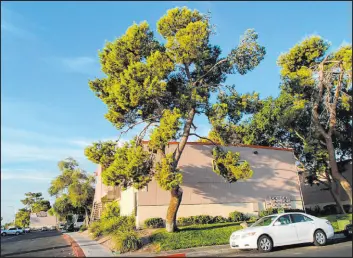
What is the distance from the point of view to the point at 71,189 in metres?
46.6

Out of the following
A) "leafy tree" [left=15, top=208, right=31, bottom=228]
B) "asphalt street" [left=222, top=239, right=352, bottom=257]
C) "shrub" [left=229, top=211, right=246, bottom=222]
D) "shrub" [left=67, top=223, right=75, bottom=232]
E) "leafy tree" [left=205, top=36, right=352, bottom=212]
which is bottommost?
"asphalt street" [left=222, top=239, right=352, bottom=257]

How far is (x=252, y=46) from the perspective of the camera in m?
18.8

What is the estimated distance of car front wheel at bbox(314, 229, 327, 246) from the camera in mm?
13406

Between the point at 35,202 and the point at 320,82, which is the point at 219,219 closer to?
the point at 320,82

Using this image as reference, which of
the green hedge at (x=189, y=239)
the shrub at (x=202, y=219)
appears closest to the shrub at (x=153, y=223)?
the shrub at (x=202, y=219)

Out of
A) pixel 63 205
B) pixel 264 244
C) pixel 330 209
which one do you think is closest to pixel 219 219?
pixel 264 244

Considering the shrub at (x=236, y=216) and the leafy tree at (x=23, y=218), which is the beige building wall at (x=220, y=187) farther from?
the leafy tree at (x=23, y=218)

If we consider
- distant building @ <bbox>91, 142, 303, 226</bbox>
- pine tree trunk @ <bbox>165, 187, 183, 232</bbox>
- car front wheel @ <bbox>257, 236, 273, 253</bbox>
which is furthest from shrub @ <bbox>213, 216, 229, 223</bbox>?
car front wheel @ <bbox>257, 236, 273, 253</bbox>

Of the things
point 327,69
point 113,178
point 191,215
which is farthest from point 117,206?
point 327,69

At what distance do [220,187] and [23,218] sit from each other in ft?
274

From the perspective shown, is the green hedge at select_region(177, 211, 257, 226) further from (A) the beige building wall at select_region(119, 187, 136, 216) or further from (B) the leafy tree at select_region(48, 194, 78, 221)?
(B) the leafy tree at select_region(48, 194, 78, 221)

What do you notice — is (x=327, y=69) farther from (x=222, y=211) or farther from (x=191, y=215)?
(x=191, y=215)

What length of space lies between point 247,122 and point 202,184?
526 inches

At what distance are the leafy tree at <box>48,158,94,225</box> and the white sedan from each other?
36.2 metres
